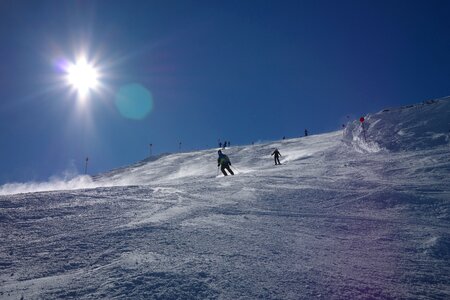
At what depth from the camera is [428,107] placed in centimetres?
2950

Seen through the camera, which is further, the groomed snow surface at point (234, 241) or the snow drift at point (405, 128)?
the snow drift at point (405, 128)

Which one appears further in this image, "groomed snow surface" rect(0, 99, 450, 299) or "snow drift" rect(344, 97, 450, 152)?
"snow drift" rect(344, 97, 450, 152)

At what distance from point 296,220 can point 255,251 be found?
2588mm

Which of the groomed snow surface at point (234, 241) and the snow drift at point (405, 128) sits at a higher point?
the snow drift at point (405, 128)

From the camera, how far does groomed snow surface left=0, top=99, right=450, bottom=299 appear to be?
5.44 m

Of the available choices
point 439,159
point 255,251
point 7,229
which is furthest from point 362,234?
point 439,159

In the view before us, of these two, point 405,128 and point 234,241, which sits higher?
point 405,128

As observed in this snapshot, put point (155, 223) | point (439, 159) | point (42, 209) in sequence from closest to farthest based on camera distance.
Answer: point (155, 223) < point (42, 209) < point (439, 159)

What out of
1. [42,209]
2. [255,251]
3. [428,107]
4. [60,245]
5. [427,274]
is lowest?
[427,274]

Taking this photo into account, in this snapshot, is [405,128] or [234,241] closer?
[234,241]

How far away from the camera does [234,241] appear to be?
7.39m

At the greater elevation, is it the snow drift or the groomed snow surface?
the snow drift

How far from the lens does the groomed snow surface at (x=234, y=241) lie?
5.44 m

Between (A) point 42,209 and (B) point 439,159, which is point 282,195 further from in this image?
(B) point 439,159
